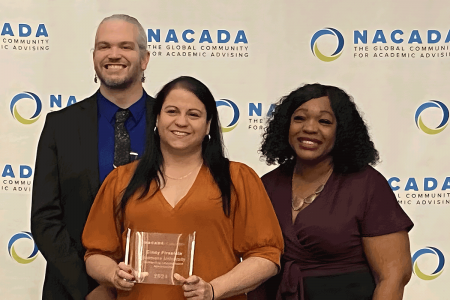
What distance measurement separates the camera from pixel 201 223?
1938 millimetres

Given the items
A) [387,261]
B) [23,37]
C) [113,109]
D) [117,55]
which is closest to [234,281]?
[387,261]

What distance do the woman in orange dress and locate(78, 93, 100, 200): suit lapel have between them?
9.6 inches

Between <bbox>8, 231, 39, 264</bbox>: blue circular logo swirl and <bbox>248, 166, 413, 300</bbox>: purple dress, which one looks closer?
<bbox>248, 166, 413, 300</bbox>: purple dress

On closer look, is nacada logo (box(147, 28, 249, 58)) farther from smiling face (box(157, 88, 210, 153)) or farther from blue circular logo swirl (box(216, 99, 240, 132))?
smiling face (box(157, 88, 210, 153))

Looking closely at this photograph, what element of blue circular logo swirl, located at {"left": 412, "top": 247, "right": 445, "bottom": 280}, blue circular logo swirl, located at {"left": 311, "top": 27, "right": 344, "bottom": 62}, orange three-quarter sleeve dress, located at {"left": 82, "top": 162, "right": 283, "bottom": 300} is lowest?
blue circular logo swirl, located at {"left": 412, "top": 247, "right": 445, "bottom": 280}

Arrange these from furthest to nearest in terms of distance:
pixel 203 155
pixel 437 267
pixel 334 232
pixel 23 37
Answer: pixel 437 267 < pixel 23 37 < pixel 334 232 < pixel 203 155

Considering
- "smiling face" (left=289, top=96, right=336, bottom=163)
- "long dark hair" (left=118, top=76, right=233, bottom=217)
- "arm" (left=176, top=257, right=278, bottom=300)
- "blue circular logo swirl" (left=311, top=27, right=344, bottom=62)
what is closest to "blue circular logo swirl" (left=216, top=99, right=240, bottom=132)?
"blue circular logo swirl" (left=311, top=27, right=344, bottom=62)

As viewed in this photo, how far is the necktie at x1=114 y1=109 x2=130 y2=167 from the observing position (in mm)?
2293

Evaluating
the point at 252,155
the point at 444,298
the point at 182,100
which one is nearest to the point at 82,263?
the point at 182,100

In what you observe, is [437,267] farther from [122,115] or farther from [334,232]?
[122,115]

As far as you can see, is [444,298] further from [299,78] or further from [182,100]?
[182,100]

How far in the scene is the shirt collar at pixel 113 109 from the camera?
2.35 metres

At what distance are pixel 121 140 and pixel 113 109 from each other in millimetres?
146

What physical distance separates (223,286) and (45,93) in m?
2.04
